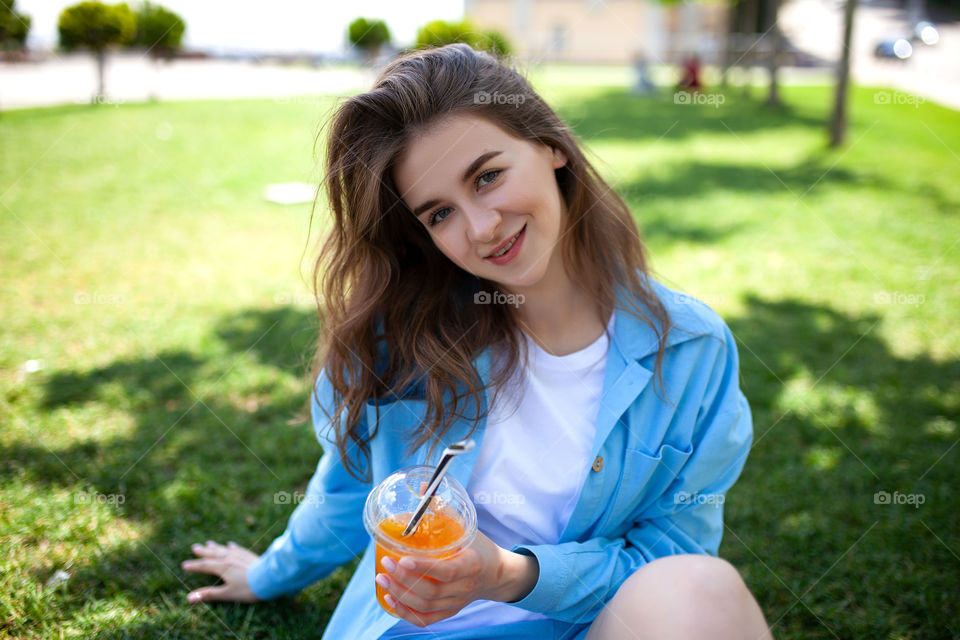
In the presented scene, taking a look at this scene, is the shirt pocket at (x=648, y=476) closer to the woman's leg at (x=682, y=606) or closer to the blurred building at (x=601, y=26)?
the woman's leg at (x=682, y=606)

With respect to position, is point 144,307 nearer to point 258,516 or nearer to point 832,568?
point 258,516

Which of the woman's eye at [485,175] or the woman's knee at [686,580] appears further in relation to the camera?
the woman's eye at [485,175]

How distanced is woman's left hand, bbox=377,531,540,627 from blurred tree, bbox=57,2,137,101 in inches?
570

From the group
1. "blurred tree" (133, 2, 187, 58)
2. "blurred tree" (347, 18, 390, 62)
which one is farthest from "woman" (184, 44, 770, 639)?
"blurred tree" (347, 18, 390, 62)

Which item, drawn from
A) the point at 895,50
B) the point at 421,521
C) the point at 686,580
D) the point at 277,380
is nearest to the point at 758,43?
the point at 895,50

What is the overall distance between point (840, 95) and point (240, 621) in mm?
10119

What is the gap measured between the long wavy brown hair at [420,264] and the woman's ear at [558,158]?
0.04ft

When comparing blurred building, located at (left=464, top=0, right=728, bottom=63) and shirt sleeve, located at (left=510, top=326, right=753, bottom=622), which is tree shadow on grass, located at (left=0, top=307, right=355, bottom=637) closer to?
shirt sleeve, located at (left=510, top=326, right=753, bottom=622)

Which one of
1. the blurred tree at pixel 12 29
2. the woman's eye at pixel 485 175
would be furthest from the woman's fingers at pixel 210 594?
the blurred tree at pixel 12 29

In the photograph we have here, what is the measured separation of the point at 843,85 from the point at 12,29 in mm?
15152

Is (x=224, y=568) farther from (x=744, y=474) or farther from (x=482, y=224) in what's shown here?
(x=744, y=474)

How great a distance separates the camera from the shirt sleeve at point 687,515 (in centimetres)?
170

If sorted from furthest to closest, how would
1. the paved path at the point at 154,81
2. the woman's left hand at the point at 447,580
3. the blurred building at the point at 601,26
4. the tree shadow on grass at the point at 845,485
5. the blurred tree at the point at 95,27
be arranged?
the blurred building at the point at 601,26
the paved path at the point at 154,81
the blurred tree at the point at 95,27
the tree shadow on grass at the point at 845,485
the woman's left hand at the point at 447,580

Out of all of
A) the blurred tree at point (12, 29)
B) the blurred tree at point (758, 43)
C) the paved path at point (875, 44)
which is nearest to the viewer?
the blurred tree at point (12, 29)
